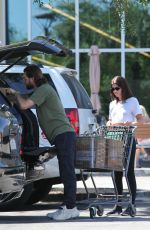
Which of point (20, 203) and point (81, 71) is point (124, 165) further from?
point (81, 71)

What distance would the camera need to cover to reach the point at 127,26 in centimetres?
1286

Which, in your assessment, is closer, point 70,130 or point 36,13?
point 70,130

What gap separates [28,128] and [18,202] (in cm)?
151

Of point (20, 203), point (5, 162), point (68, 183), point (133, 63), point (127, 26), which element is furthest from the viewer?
point (133, 63)

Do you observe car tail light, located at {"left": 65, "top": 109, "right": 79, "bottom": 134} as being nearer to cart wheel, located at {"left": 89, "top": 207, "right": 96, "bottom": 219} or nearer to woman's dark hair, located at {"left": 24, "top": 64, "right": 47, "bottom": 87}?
woman's dark hair, located at {"left": 24, "top": 64, "right": 47, "bottom": 87}

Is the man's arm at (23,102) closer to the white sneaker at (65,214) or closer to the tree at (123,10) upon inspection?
the white sneaker at (65,214)

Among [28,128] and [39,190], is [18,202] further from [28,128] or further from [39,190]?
[28,128]

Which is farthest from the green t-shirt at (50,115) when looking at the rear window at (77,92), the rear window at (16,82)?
the rear window at (77,92)

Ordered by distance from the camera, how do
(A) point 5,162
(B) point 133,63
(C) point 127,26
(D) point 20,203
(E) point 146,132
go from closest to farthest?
(A) point 5,162
(D) point 20,203
(C) point 127,26
(E) point 146,132
(B) point 133,63

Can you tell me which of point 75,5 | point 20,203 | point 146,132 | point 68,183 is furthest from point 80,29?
point 68,183

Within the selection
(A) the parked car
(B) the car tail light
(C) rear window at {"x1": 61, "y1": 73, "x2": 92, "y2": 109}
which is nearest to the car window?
(A) the parked car

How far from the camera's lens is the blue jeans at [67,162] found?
30.8 feet

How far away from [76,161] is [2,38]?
10.8m

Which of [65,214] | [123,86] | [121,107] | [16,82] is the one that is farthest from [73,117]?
[65,214]
